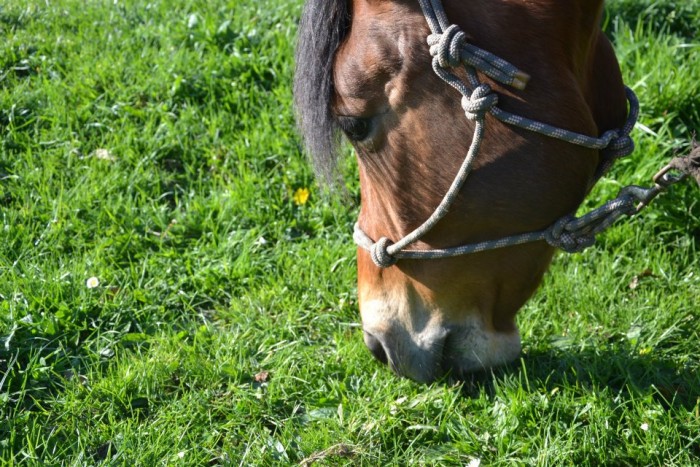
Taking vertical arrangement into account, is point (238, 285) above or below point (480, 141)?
below

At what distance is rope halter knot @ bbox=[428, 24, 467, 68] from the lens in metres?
2.08

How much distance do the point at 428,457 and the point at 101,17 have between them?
372 centimetres

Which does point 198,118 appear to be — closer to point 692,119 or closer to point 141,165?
point 141,165

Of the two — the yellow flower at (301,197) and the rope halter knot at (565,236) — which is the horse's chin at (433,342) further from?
the yellow flower at (301,197)

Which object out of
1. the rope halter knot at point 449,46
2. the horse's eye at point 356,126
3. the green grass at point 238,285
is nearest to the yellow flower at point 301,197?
the green grass at point 238,285

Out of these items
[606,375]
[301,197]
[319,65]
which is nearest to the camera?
[319,65]

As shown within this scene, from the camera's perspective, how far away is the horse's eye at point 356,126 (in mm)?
2279

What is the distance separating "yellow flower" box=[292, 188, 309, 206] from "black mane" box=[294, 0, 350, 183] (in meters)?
1.57

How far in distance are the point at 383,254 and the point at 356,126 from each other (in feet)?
1.40

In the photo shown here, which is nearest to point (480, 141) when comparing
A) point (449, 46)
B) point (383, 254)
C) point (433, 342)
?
point (449, 46)

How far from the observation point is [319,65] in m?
2.33

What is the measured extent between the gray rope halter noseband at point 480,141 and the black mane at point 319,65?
0.30m

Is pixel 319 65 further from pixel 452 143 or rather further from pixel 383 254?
pixel 383 254

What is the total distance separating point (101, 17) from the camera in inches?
205
